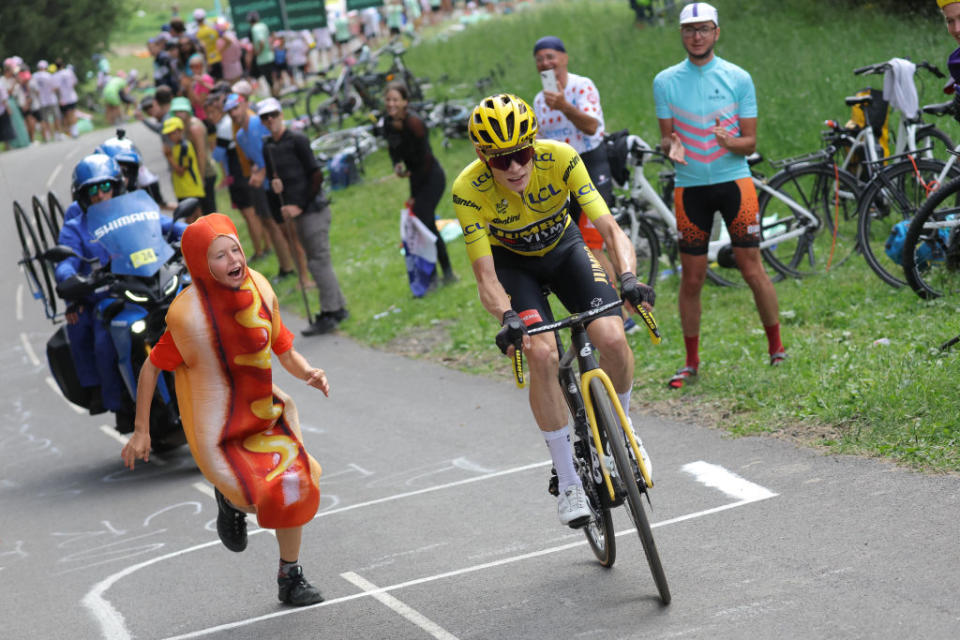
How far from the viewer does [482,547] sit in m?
6.31

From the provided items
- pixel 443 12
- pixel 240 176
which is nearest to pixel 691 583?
pixel 240 176

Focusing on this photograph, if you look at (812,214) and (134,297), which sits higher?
(134,297)

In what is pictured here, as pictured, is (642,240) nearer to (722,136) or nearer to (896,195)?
(896,195)

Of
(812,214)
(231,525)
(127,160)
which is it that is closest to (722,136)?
(812,214)

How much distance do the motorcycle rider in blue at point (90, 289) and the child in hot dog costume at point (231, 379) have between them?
3362mm

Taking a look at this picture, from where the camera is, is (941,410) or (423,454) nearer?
(941,410)

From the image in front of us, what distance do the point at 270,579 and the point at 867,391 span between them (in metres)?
3.73

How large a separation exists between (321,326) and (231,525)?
7922 millimetres

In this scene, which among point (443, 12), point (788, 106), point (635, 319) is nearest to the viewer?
point (635, 319)

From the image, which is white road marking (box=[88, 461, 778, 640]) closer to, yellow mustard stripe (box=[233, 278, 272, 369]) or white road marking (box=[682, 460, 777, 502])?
white road marking (box=[682, 460, 777, 502])

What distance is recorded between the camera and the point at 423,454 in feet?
28.1

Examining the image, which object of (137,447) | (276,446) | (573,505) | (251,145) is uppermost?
(251,145)

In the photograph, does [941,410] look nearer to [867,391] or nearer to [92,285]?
[867,391]

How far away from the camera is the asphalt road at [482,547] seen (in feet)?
16.4
